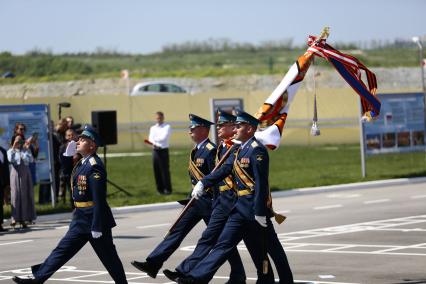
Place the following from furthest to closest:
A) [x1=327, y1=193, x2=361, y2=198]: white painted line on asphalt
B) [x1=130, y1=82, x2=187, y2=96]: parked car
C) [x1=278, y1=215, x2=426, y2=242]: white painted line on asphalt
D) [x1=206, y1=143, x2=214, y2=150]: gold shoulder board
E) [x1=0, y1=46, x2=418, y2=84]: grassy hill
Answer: [x1=0, y1=46, x2=418, y2=84]: grassy hill < [x1=130, y1=82, x2=187, y2=96]: parked car < [x1=327, y1=193, x2=361, y2=198]: white painted line on asphalt < [x1=278, y1=215, x2=426, y2=242]: white painted line on asphalt < [x1=206, y1=143, x2=214, y2=150]: gold shoulder board

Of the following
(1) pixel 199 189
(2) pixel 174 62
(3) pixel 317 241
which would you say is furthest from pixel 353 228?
(2) pixel 174 62

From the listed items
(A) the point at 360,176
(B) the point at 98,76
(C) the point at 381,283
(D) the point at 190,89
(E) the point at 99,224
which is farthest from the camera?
(B) the point at 98,76

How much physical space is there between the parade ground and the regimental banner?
12.8ft

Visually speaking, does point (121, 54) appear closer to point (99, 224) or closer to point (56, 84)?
point (56, 84)

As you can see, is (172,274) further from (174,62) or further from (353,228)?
(174,62)

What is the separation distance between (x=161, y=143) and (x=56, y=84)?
122 ft

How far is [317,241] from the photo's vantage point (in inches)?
695

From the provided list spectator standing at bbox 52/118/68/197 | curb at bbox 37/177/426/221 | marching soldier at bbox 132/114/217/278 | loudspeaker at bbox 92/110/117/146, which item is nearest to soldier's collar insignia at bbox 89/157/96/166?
marching soldier at bbox 132/114/217/278

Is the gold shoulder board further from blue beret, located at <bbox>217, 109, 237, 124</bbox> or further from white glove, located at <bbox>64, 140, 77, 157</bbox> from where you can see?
white glove, located at <bbox>64, 140, 77, 157</bbox>

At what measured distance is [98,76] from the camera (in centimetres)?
6644

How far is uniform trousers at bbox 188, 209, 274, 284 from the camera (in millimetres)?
12453

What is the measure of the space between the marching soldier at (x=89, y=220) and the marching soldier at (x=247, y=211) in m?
0.86

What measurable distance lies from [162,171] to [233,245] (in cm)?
1354

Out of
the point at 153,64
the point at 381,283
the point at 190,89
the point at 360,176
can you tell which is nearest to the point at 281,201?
the point at 360,176
